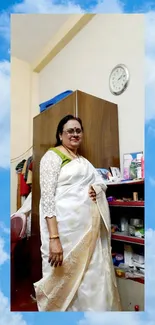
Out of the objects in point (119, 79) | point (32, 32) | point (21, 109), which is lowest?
point (21, 109)

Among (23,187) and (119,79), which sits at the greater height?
(119,79)

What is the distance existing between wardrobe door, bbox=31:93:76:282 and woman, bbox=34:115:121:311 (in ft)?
0.10

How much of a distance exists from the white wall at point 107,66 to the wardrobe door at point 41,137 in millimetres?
78

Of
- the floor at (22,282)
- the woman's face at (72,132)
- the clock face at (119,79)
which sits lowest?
the floor at (22,282)

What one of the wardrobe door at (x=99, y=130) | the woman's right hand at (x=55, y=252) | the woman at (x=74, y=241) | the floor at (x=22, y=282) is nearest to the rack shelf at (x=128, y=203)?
the woman at (x=74, y=241)

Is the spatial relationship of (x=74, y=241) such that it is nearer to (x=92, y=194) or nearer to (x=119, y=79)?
(x=92, y=194)

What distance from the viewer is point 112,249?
117cm

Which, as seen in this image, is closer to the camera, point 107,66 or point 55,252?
point 55,252

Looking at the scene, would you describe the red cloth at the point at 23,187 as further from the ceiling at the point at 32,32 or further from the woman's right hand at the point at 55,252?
the ceiling at the point at 32,32

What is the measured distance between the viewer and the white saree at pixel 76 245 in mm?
1123

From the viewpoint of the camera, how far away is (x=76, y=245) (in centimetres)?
112

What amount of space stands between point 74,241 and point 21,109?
1.92 ft

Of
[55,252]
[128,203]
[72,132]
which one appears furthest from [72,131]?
[55,252]

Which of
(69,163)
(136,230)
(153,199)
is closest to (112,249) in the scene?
(136,230)
